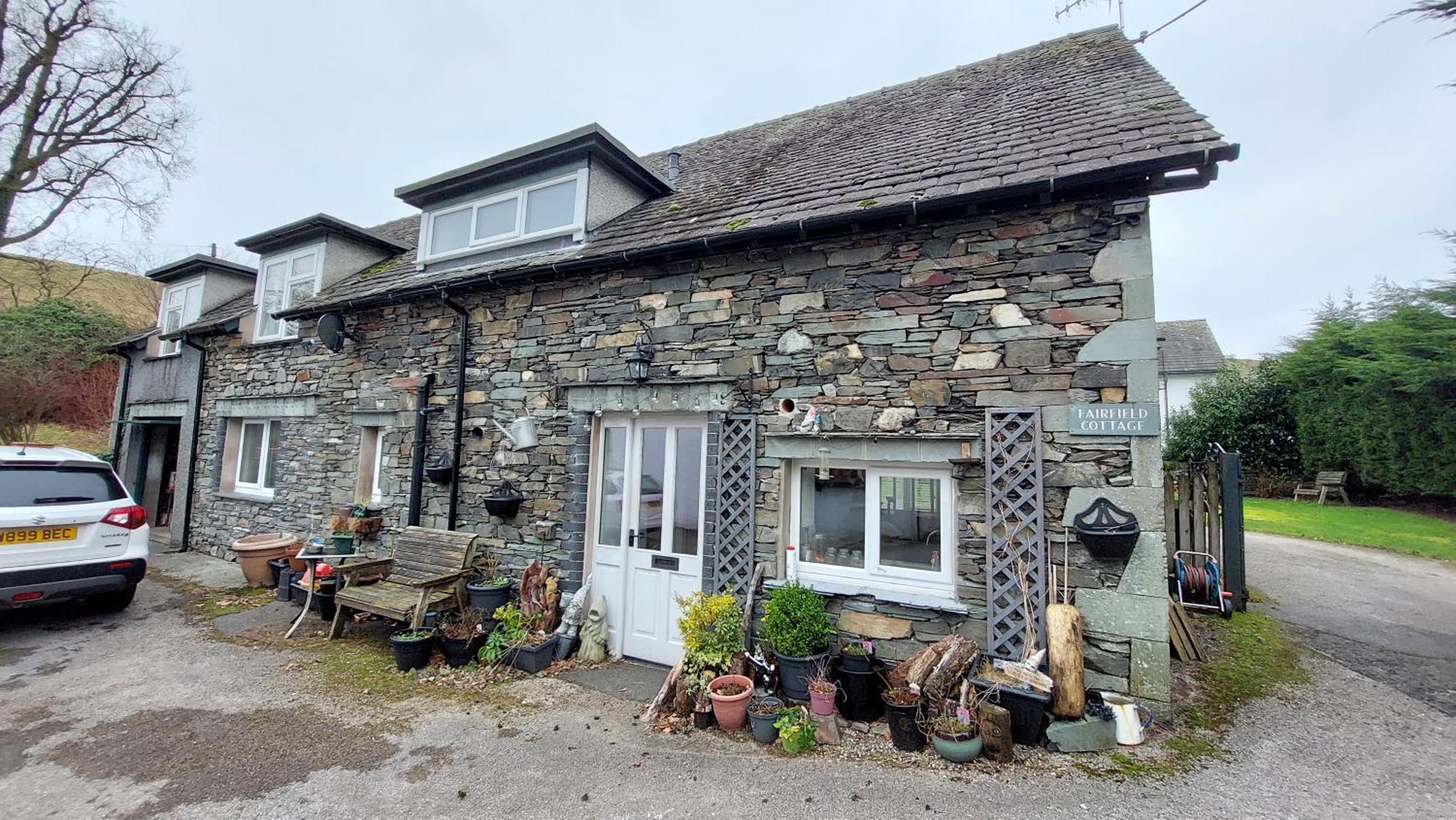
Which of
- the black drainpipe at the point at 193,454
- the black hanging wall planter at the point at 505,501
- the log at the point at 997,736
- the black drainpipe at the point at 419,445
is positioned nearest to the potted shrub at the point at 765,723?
the log at the point at 997,736

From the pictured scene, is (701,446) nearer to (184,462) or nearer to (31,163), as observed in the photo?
(184,462)

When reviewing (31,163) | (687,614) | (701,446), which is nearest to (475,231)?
(701,446)

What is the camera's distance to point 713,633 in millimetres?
4969

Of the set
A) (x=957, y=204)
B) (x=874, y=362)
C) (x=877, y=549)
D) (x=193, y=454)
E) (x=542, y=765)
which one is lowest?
(x=542, y=765)

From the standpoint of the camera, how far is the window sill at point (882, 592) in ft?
14.9

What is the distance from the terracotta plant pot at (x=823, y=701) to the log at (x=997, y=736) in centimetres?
103

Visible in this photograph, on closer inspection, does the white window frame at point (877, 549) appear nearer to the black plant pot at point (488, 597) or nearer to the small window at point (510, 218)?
the black plant pot at point (488, 597)

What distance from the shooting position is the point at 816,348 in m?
5.27

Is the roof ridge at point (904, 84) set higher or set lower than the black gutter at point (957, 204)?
higher

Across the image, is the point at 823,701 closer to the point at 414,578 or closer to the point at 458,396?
the point at 414,578

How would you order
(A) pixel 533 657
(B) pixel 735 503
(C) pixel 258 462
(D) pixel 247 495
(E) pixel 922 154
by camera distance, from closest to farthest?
1. (B) pixel 735 503
2. (A) pixel 533 657
3. (E) pixel 922 154
4. (D) pixel 247 495
5. (C) pixel 258 462

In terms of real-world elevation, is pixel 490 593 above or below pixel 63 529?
below

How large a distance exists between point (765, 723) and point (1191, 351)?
3160 centimetres

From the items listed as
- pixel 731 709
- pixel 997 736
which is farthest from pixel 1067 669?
pixel 731 709
